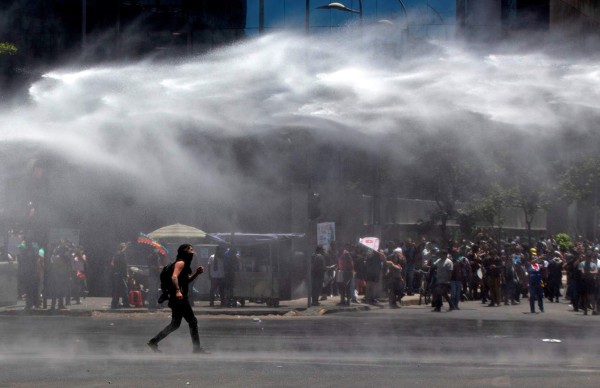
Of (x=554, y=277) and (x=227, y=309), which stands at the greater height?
(x=554, y=277)

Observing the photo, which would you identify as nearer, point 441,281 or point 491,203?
point 441,281

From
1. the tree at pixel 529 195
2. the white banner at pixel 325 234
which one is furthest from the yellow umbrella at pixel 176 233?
the tree at pixel 529 195

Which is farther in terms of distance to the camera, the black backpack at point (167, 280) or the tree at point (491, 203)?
the tree at point (491, 203)

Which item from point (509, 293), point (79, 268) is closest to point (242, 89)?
point (79, 268)

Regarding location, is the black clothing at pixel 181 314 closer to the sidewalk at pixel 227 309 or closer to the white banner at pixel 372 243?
the sidewalk at pixel 227 309

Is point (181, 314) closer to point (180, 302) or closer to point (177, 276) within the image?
point (180, 302)

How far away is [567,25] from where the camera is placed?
28.0 m

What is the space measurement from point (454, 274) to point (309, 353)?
46.3 feet

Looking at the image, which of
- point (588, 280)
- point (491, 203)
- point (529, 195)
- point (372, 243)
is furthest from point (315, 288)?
point (529, 195)

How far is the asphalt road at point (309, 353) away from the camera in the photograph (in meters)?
10.6

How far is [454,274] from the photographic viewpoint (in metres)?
27.2

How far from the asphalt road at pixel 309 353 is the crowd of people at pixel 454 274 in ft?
12.9

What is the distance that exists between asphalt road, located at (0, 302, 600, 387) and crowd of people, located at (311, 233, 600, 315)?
12.9 feet

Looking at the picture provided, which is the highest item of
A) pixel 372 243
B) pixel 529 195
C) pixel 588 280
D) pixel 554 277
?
pixel 529 195
